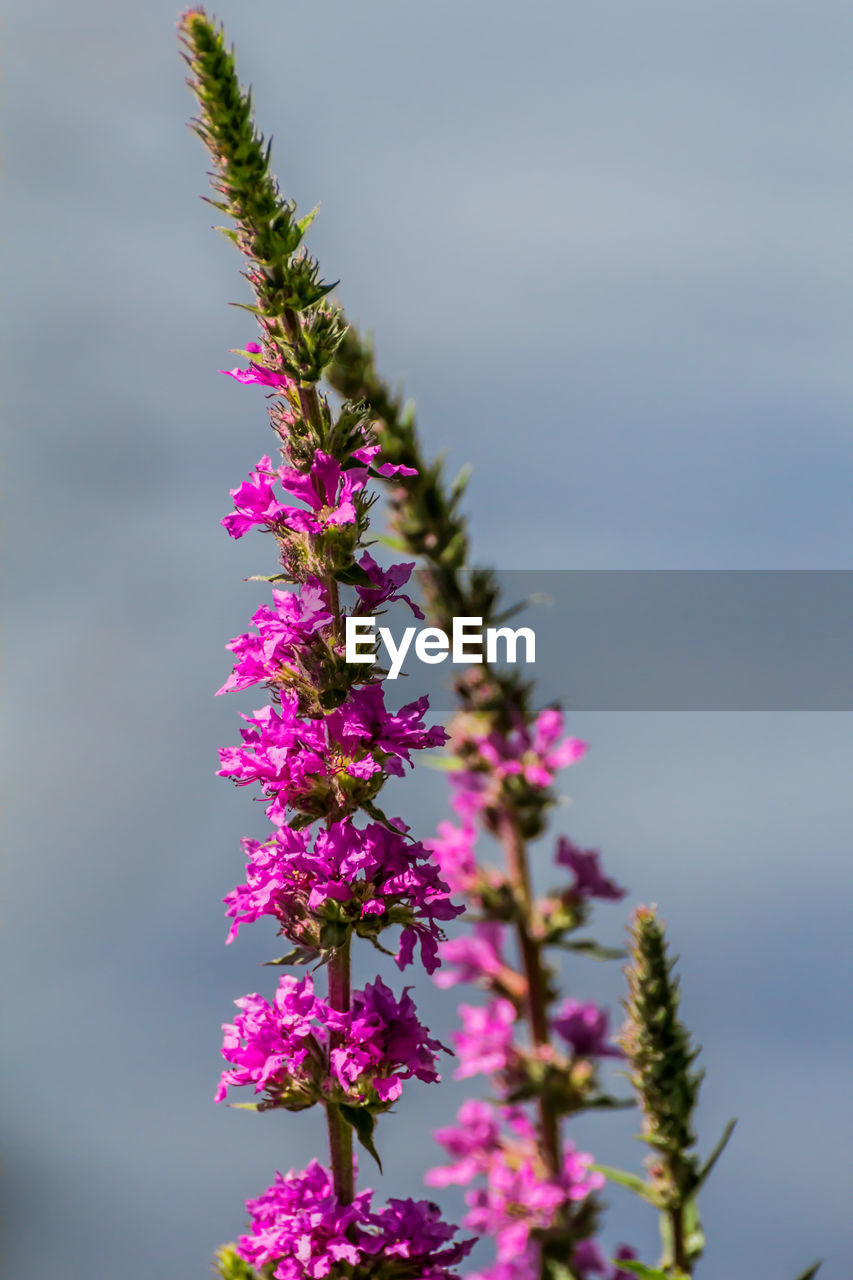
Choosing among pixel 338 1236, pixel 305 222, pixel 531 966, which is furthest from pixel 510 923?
pixel 305 222

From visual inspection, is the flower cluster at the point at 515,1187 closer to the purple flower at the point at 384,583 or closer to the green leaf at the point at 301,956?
the green leaf at the point at 301,956

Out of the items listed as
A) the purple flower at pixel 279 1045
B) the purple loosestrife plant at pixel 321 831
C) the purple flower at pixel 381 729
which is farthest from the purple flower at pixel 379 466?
the purple flower at pixel 279 1045

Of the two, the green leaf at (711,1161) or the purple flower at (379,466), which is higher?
the purple flower at (379,466)

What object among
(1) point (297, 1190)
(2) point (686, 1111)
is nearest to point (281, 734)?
(1) point (297, 1190)

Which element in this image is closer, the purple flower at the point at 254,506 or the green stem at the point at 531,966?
the green stem at the point at 531,966

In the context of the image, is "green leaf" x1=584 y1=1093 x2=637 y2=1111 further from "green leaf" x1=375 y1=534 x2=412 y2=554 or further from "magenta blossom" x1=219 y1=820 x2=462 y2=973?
"green leaf" x1=375 y1=534 x2=412 y2=554

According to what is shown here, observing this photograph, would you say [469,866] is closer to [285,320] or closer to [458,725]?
[458,725]

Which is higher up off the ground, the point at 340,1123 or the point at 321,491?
the point at 321,491

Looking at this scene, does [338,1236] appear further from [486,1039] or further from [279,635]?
[279,635]
